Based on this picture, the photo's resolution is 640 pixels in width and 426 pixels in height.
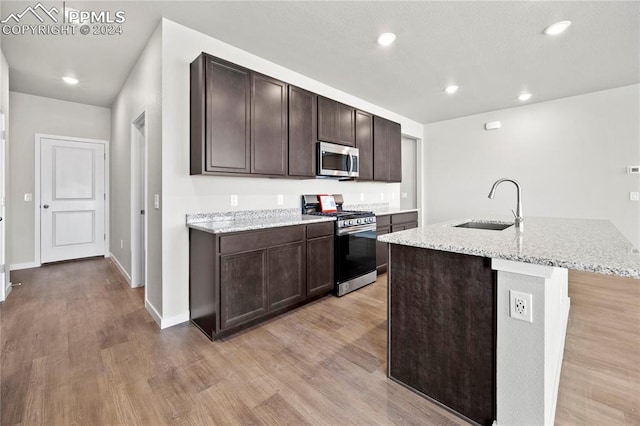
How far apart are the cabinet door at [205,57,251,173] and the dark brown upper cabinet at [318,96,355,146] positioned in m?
1.03

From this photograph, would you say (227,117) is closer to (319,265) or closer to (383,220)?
(319,265)

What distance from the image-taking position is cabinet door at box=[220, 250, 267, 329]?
7.63 ft

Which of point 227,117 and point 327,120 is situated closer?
point 227,117

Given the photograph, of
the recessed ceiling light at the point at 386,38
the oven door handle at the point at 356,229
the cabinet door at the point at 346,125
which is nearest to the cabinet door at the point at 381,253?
the oven door handle at the point at 356,229

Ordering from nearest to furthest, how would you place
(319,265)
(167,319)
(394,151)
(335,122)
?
(167,319), (319,265), (335,122), (394,151)

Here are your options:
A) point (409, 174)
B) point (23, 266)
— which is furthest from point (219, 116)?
point (409, 174)

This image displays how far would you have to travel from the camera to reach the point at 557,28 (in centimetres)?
263

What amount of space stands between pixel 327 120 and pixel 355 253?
1.64m

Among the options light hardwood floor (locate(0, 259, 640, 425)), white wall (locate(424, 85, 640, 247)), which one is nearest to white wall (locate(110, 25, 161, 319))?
light hardwood floor (locate(0, 259, 640, 425))

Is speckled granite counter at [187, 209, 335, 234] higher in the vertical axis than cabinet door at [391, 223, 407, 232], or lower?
higher

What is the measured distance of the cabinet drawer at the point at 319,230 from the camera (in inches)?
118

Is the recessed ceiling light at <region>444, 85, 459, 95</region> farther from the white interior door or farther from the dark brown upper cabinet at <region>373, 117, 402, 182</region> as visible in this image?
the white interior door

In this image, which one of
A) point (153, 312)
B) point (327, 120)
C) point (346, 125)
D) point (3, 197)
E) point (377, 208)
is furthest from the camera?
point (377, 208)

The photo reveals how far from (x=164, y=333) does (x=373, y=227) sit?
8.15ft
